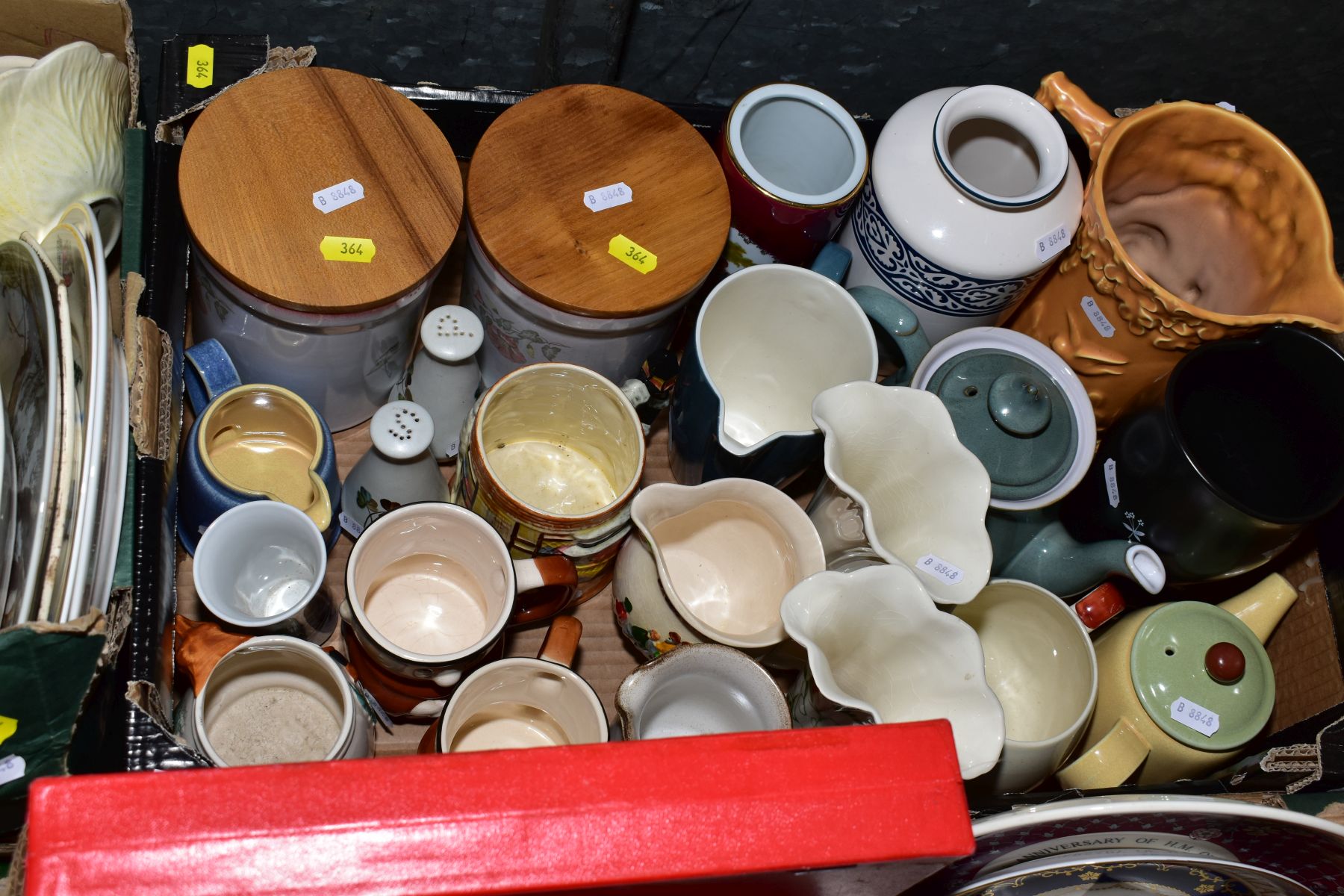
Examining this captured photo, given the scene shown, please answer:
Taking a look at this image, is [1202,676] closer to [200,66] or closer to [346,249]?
[346,249]

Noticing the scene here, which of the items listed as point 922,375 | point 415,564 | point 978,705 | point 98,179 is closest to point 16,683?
point 415,564

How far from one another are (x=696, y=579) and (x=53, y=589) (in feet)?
1.72

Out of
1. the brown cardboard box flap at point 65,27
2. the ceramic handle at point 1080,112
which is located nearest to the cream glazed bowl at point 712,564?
the ceramic handle at point 1080,112

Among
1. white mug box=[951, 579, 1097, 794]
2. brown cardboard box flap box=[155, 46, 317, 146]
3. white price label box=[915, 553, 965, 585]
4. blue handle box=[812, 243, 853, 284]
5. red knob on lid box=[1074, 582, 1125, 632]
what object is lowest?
white mug box=[951, 579, 1097, 794]

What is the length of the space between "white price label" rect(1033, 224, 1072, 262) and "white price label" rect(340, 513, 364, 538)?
66cm

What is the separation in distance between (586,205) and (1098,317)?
481 millimetres

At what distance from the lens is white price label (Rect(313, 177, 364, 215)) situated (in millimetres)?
848

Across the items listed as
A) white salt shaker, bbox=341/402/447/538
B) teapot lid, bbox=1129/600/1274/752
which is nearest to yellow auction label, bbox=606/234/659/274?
white salt shaker, bbox=341/402/447/538

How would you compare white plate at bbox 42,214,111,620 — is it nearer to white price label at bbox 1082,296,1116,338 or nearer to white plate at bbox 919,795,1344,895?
white plate at bbox 919,795,1344,895

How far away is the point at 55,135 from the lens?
2.65 feet


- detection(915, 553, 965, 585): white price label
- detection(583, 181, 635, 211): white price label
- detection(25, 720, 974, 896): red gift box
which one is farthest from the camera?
detection(583, 181, 635, 211): white price label

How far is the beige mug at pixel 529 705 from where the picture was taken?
0.78m

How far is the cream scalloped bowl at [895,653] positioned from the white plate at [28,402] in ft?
1.57

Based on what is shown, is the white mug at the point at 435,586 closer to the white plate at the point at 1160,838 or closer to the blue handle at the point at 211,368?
the blue handle at the point at 211,368
